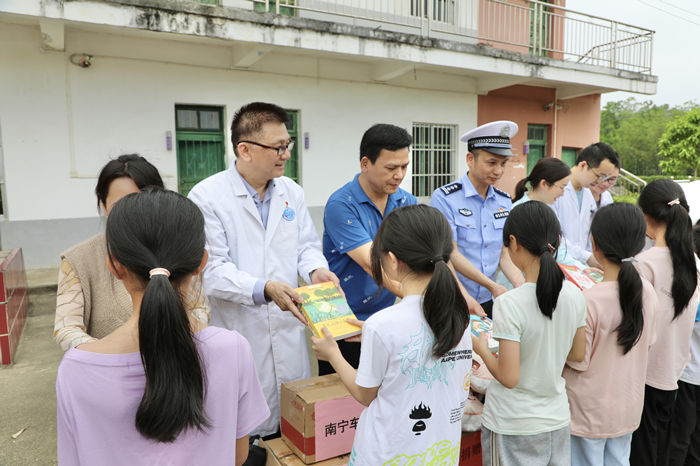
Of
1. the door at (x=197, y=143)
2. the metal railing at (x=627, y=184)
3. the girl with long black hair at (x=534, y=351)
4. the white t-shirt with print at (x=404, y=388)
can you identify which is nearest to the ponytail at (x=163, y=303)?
the white t-shirt with print at (x=404, y=388)

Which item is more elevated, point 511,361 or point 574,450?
point 511,361

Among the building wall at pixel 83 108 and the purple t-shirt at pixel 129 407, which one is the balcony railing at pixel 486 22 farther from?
the purple t-shirt at pixel 129 407

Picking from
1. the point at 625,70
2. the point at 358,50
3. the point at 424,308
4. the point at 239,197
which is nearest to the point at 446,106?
the point at 358,50

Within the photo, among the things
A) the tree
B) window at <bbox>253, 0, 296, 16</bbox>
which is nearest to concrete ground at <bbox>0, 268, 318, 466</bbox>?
window at <bbox>253, 0, 296, 16</bbox>

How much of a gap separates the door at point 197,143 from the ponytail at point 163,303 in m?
6.26

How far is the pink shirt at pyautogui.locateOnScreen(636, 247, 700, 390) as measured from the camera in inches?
83.5

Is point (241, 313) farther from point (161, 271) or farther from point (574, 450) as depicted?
point (574, 450)

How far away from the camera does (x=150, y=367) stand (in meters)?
0.92

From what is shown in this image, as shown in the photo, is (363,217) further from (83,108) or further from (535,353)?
(83,108)

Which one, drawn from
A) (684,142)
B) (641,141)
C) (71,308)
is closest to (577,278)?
(71,308)

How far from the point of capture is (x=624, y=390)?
182 cm

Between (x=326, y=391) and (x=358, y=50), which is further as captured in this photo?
(x=358, y=50)

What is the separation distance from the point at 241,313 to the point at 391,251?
94cm

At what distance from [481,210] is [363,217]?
0.82 metres
